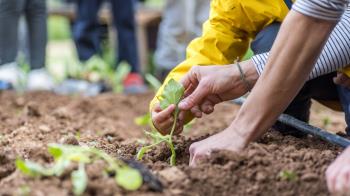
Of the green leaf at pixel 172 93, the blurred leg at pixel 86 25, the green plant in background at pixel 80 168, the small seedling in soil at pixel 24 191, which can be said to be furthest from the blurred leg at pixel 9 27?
the small seedling in soil at pixel 24 191

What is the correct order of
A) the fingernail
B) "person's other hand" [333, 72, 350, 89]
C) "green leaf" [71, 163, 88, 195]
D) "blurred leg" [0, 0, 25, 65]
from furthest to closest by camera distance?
"blurred leg" [0, 0, 25, 65], "person's other hand" [333, 72, 350, 89], the fingernail, "green leaf" [71, 163, 88, 195]

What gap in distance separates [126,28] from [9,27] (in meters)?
1.04

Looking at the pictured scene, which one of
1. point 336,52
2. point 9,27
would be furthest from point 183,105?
point 9,27

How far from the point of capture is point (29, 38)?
4.46 m

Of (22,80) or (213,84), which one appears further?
(22,80)

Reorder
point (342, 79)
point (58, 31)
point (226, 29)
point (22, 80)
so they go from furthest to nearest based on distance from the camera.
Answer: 1. point (58, 31)
2. point (22, 80)
3. point (226, 29)
4. point (342, 79)

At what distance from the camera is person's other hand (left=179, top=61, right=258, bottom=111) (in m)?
2.06

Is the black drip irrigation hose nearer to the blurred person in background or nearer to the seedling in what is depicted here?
Result: the seedling

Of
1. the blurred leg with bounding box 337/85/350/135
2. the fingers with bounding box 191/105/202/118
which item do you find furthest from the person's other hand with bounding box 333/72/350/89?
the fingers with bounding box 191/105/202/118

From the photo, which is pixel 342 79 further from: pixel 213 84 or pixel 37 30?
pixel 37 30

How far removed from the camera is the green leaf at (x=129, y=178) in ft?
4.95

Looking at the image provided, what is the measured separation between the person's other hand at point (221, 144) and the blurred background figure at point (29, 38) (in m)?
2.54

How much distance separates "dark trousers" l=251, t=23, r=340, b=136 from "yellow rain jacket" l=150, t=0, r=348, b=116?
43mm

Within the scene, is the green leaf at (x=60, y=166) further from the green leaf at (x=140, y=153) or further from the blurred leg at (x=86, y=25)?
the blurred leg at (x=86, y=25)
